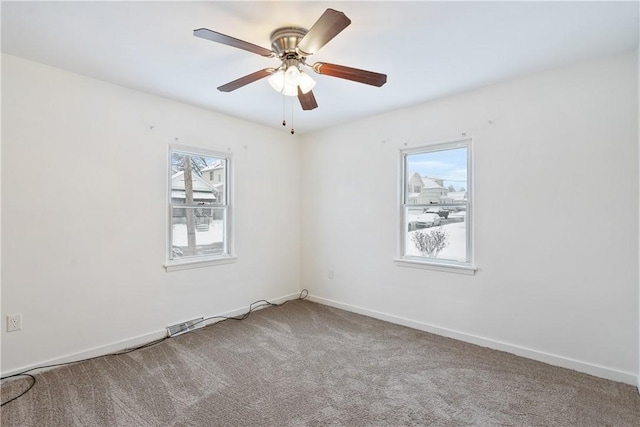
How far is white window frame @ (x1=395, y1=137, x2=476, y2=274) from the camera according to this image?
320 cm

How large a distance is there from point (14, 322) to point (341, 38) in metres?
3.27

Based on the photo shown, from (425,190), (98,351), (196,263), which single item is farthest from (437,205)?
(98,351)

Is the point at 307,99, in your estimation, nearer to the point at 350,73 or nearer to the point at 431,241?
the point at 350,73

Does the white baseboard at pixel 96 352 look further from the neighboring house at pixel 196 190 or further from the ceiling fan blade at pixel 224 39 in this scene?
the ceiling fan blade at pixel 224 39

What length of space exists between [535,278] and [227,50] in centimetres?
315

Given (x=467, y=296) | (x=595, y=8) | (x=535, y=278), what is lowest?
(x=467, y=296)

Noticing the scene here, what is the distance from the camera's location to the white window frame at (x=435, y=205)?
126 inches

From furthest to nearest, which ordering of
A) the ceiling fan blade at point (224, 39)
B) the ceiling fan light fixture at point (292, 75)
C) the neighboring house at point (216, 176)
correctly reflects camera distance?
the neighboring house at point (216, 176)
the ceiling fan light fixture at point (292, 75)
the ceiling fan blade at point (224, 39)

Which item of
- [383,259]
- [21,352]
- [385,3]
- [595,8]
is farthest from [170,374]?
[595,8]

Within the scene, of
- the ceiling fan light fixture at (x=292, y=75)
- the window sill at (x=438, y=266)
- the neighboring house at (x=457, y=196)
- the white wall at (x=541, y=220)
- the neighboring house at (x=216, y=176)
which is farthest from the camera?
the neighboring house at (x=216, y=176)

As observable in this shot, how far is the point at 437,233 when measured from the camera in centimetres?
352

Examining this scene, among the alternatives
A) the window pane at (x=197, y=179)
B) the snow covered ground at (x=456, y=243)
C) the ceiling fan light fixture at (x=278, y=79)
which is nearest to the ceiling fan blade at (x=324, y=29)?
the ceiling fan light fixture at (x=278, y=79)

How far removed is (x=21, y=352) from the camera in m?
2.51

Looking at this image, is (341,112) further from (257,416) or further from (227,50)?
(257,416)
